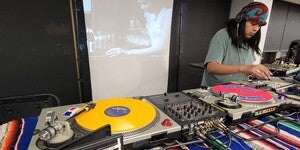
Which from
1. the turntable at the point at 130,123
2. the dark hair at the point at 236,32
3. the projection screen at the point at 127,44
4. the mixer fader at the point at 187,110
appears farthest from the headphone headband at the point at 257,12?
the projection screen at the point at 127,44

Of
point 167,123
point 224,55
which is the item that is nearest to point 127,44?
point 224,55

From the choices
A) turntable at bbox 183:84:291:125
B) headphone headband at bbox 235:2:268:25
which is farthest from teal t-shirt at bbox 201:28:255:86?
turntable at bbox 183:84:291:125

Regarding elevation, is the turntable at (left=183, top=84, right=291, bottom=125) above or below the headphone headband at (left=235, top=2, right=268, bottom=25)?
below

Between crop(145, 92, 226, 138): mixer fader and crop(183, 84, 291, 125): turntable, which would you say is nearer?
crop(145, 92, 226, 138): mixer fader

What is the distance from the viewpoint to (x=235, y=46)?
1467mm

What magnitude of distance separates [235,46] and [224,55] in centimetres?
11

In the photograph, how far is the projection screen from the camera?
2.38 m

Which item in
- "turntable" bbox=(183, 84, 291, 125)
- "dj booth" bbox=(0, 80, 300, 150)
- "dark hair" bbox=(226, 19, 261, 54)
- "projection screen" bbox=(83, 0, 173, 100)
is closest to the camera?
"dj booth" bbox=(0, 80, 300, 150)

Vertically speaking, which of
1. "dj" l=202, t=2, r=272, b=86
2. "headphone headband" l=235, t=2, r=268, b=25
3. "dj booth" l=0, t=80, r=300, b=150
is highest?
"headphone headband" l=235, t=2, r=268, b=25

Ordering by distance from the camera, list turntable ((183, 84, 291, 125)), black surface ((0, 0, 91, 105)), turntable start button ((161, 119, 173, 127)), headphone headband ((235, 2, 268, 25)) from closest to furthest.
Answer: turntable start button ((161, 119, 173, 127))
turntable ((183, 84, 291, 125))
headphone headband ((235, 2, 268, 25))
black surface ((0, 0, 91, 105))

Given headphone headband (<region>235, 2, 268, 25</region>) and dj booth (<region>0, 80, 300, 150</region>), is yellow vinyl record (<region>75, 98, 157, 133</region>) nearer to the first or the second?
dj booth (<region>0, 80, 300, 150</region>)

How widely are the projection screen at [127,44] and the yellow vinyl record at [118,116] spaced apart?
1.81 m

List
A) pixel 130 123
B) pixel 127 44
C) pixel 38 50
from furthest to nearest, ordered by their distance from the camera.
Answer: pixel 127 44, pixel 38 50, pixel 130 123

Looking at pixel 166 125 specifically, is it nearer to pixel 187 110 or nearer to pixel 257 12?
pixel 187 110
